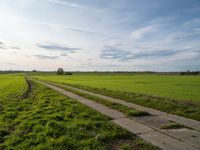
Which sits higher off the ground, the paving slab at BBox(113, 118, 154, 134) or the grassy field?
the paving slab at BBox(113, 118, 154, 134)

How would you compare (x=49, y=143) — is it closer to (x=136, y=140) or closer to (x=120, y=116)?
(x=136, y=140)

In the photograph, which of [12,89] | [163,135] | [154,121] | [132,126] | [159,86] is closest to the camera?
[163,135]

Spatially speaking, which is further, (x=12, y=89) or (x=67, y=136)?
(x=12, y=89)

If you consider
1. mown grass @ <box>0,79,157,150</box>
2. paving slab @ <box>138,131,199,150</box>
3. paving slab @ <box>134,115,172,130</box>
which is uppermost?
paving slab @ <box>138,131,199,150</box>

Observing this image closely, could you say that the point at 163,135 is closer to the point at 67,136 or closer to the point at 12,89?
the point at 67,136

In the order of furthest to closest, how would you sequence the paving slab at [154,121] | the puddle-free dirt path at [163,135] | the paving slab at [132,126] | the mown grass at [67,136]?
the paving slab at [154,121] < the paving slab at [132,126] < the mown grass at [67,136] < the puddle-free dirt path at [163,135]

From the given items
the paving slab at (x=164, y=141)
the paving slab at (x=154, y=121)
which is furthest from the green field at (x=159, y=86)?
the paving slab at (x=164, y=141)

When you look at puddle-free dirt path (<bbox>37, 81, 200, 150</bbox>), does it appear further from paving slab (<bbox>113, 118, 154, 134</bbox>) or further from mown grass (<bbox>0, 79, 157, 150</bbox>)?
mown grass (<bbox>0, 79, 157, 150</bbox>)

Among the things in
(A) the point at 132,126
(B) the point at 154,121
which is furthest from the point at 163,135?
(B) the point at 154,121

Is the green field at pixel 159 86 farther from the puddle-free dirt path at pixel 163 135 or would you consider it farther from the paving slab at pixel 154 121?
the puddle-free dirt path at pixel 163 135

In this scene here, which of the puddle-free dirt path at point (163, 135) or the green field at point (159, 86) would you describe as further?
the green field at point (159, 86)

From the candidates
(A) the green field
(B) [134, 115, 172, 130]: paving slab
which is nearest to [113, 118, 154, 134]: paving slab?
(B) [134, 115, 172, 130]: paving slab

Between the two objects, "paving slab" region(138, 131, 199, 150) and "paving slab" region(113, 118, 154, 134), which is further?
"paving slab" region(113, 118, 154, 134)

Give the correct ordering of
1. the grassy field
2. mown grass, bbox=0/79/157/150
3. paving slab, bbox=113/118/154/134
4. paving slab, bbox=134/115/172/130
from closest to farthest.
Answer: mown grass, bbox=0/79/157/150, paving slab, bbox=113/118/154/134, paving slab, bbox=134/115/172/130, the grassy field
